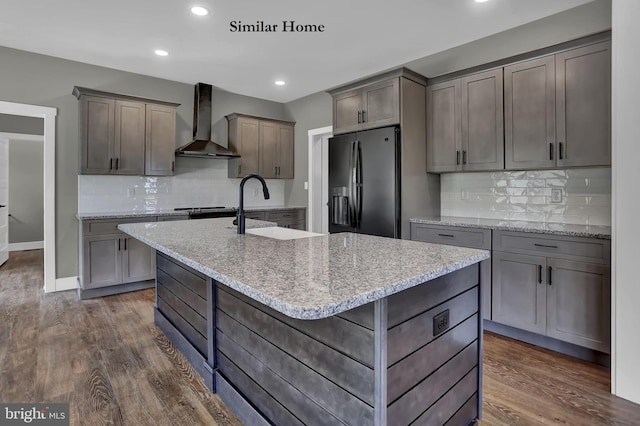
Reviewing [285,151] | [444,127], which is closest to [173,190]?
[285,151]

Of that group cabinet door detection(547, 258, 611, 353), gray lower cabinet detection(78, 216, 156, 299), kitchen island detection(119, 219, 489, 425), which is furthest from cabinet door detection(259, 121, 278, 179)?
cabinet door detection(547, 258, 611, 353)

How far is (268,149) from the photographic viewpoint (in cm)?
545

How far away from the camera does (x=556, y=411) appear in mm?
1826

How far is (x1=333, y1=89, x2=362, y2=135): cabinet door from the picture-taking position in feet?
12.3

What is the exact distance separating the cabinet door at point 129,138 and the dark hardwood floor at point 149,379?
179 centimetres

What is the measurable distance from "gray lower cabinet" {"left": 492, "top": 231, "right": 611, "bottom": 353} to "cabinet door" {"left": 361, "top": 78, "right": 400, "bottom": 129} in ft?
4.87

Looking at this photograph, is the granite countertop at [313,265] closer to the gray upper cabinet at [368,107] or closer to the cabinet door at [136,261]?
the gray upper cabinet at [368,107]

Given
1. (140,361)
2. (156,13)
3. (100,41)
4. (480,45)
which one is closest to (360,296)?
(140,361)

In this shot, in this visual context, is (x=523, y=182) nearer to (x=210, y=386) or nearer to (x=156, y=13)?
(x=210, y=386)

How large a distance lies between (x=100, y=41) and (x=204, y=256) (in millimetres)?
3336

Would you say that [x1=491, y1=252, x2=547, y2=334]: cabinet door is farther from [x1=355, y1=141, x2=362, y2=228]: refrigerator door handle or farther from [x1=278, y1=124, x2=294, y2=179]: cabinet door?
[x1=278, y1=124, x2=294, y2=179]: cabinet door

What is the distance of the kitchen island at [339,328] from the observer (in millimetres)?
1068

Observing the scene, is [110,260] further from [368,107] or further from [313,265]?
[313,265]

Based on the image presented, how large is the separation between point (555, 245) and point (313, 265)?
2.06 metres
